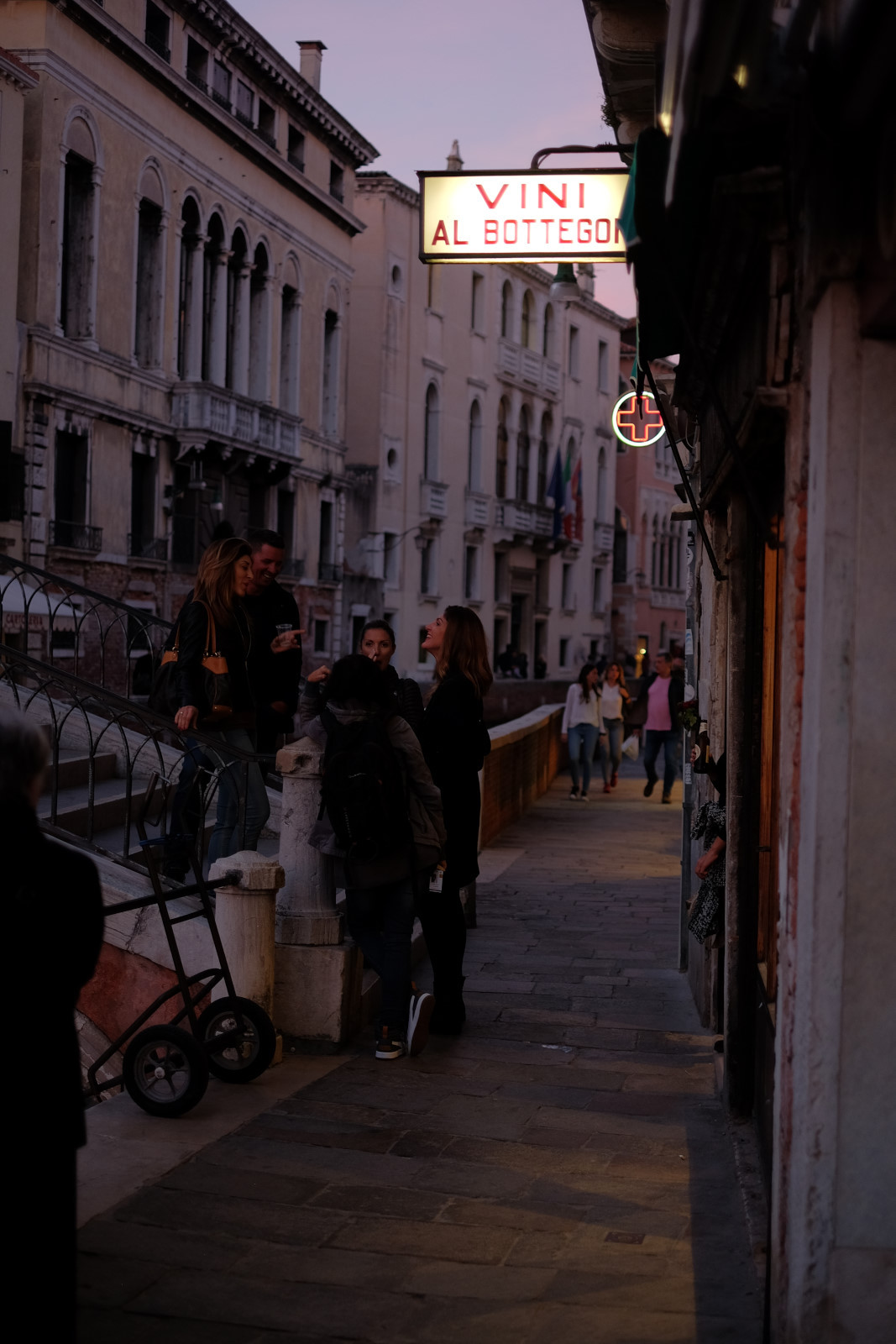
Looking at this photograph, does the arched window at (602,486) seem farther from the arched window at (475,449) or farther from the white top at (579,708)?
the white top at (579,708)

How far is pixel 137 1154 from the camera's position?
572 centimetres

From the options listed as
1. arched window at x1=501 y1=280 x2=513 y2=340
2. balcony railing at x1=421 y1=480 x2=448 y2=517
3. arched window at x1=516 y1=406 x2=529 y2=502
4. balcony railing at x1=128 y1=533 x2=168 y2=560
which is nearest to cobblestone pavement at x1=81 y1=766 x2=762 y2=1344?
balcony railing at x1=128 y1=533 x2=168 y2=560

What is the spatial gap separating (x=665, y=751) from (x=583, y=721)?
48.4 inches

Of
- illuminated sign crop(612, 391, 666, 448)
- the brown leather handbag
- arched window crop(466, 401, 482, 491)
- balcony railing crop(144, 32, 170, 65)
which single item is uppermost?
balcony railing crop(144, 32, 170, 65)

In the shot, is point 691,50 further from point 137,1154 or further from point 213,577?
point 213,577

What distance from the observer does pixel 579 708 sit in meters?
20.5

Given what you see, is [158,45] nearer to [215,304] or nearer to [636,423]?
[215,304]

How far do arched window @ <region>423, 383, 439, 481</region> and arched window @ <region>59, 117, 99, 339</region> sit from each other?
22.3 meters

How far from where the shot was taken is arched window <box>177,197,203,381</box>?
108 ft

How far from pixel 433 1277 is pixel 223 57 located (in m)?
32.6

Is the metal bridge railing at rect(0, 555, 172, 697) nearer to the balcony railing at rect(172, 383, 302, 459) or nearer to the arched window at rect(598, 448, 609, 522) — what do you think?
the balcony railing at rect(172, 383, 302, 459)

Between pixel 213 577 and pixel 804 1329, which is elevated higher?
pixel 213 577

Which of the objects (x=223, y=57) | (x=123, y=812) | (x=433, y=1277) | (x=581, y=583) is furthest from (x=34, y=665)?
(x=581, y=583)

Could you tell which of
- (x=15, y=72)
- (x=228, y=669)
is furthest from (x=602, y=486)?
(x=228, y=669)
